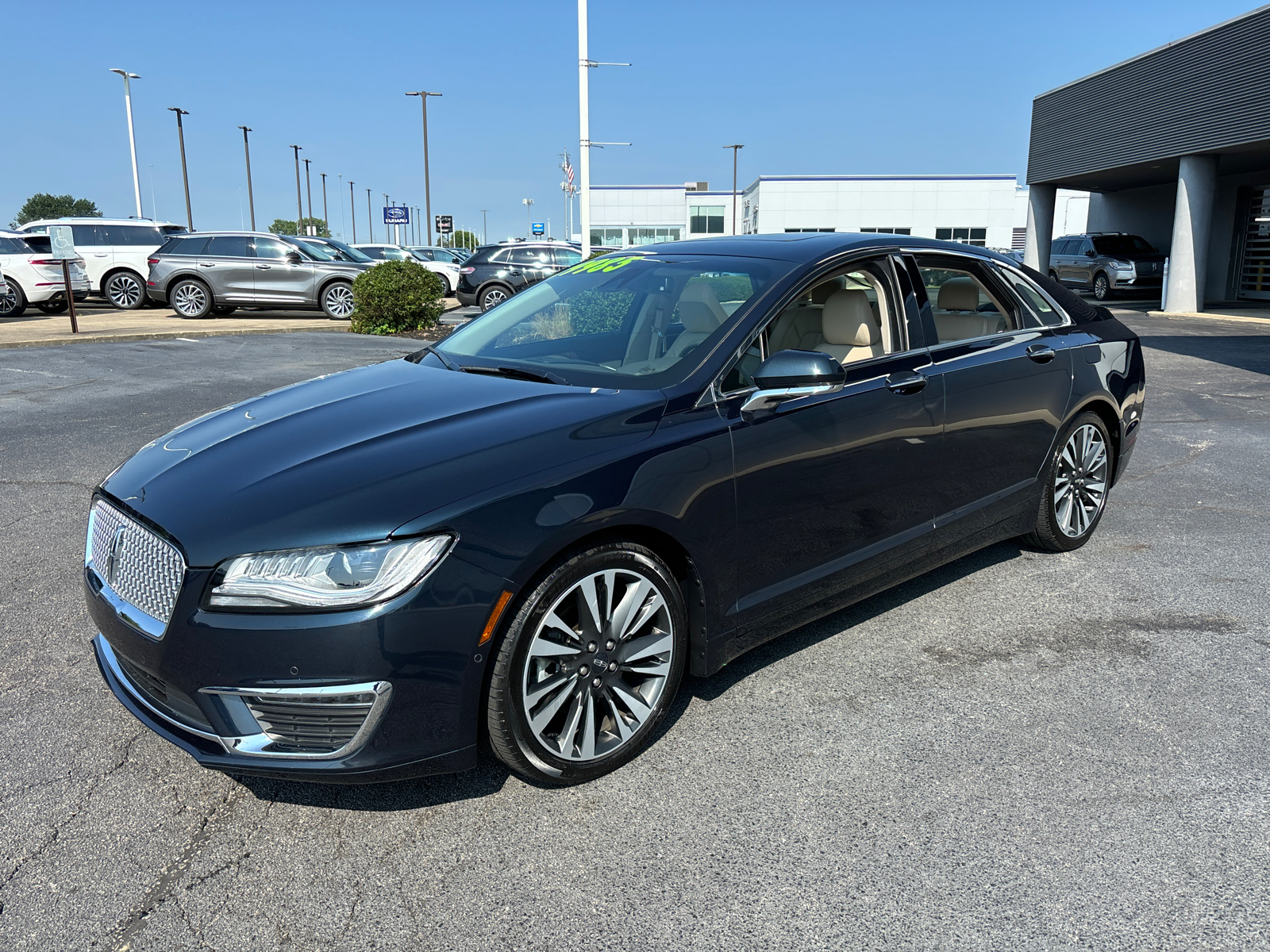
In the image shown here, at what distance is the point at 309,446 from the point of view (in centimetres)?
305

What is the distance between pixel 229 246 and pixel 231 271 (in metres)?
0.50

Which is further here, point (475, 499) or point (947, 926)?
point (475, 499)

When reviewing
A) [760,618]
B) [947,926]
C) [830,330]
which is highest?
[830,330]

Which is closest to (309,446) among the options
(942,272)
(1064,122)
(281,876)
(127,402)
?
(281,876)

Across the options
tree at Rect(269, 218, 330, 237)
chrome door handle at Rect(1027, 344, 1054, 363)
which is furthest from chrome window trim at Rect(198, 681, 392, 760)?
tree at Rect(269, 218, 330, 237)

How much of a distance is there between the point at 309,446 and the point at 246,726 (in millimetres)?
887

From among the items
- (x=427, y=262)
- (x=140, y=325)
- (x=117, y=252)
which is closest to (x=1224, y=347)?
(x=140, y=325)

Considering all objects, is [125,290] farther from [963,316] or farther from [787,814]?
[787,814]

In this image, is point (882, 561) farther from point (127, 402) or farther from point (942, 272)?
point (127, 402)

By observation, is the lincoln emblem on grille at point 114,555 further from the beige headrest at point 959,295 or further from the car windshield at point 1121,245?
the car windshield at point 1121,245

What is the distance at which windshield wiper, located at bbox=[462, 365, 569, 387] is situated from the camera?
3.54 metres

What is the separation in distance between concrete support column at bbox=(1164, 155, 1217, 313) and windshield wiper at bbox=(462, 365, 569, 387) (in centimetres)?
2447

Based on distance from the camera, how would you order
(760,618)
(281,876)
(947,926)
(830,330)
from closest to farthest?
(947,926) → (281,876) → (760,618) → (830,330)

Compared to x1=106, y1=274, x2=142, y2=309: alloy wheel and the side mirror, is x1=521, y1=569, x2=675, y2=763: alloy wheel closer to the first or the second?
the side mirror
